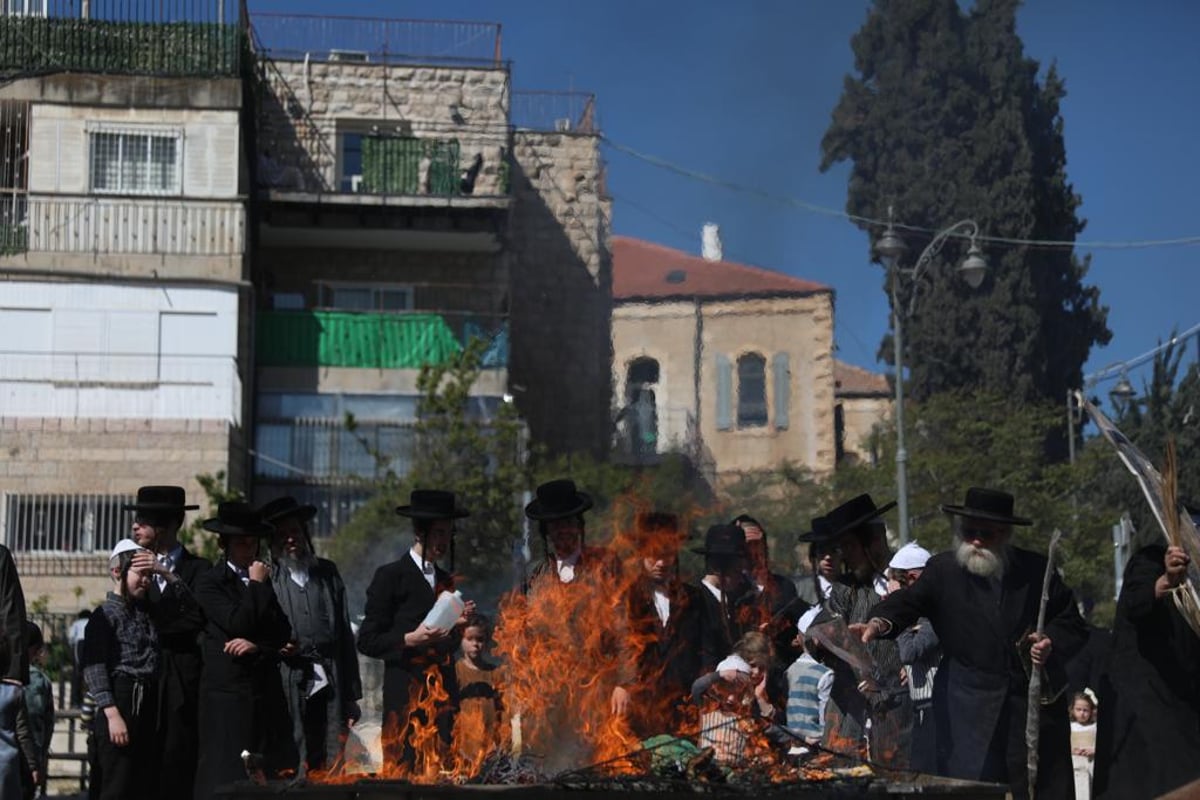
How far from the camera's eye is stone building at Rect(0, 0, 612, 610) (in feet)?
95.8

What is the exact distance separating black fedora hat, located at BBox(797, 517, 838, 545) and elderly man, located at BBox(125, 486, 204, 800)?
3.65m

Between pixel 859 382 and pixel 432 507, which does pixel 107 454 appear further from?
pixel 859 382

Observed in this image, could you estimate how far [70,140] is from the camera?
101 feet

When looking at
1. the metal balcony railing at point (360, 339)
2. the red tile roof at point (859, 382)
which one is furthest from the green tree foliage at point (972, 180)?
the metal balcony railing at point (360, 339)

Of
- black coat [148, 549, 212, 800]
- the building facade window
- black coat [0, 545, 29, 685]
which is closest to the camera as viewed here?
black coat [0, 545, 29, 685]

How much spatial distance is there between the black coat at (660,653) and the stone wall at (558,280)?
19493 millimetres

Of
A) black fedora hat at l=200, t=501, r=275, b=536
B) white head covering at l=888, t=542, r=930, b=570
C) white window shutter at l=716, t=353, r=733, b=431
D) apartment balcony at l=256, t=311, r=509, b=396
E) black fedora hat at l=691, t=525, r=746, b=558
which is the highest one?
apartment balcony at l=256, t=311, r=509, b=396

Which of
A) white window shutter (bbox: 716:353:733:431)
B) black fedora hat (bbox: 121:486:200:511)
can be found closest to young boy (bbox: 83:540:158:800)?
black fedora hat (bbox: 121:486:200:511)

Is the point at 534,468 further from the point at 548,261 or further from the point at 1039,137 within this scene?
the point at 1039,137

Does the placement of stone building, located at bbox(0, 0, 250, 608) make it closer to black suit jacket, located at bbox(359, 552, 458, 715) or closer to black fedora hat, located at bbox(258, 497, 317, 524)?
black fedora hat, located at bbox(258, 497, 317, 524)

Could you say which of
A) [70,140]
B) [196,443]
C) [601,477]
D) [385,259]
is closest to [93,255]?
[70,140]

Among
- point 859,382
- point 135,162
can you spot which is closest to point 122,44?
point 135,162

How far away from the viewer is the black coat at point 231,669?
9.28m

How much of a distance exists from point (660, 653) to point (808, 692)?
3.92ft
